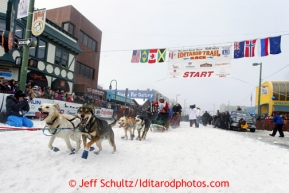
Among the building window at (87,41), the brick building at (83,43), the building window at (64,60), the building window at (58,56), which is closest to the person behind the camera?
the building window at (58,56)

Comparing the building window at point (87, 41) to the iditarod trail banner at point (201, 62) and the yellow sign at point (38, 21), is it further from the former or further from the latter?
the yellow sign at point (38, 21)

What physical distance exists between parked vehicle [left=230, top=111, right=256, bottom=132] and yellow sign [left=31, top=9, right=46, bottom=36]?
1479cm

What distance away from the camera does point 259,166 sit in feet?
16.1

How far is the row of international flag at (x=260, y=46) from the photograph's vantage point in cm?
1188

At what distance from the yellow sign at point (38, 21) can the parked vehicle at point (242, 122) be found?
1479 cm

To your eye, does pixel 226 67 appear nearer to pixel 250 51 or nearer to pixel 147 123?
pixel 250 51

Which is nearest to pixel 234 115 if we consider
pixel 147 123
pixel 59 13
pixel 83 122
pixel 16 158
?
pixel 147 123

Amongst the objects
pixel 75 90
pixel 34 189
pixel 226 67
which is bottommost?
pixel 34 189

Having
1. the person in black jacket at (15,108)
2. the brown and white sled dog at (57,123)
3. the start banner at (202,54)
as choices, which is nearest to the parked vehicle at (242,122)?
the start banner at (202,54)

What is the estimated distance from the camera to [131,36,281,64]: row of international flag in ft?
39.2

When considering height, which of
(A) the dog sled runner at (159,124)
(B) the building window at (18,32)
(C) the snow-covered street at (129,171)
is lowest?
(C) the snow-covered street at (129,171)

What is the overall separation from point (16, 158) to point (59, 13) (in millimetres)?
23725

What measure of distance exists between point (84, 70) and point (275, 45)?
A: 2070cm

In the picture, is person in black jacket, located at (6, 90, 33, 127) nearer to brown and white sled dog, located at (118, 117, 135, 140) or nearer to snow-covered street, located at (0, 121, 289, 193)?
snow-covered street, located at (0, 121, 289, 193)
